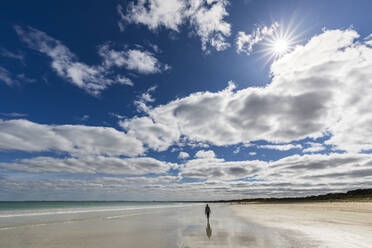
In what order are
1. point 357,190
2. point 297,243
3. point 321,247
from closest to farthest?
1. point 321,247
2. point 297,243
3. point 357,190

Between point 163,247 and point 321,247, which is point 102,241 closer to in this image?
point 163,247

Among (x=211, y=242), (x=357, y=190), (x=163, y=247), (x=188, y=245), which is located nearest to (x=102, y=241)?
(x=163, y=247)

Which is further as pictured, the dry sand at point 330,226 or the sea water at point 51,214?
the sea water at point 51,214

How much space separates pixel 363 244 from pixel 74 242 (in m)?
17.4

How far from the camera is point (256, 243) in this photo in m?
14.4

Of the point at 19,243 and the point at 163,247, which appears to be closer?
the point at 163,247

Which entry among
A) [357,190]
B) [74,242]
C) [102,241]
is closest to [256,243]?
[102,241]

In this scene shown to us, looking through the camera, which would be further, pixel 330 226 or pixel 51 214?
pixel 51 214

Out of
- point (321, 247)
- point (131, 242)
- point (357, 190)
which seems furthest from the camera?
point (357, 190)

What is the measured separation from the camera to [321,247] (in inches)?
509

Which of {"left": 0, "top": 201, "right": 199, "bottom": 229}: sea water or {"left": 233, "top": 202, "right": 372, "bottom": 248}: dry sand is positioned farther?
{"left": 0, "top": 201, "right": 199, "bottom": 229}: sea water

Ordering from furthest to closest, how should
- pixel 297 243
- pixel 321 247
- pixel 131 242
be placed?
1. pixel 131 242
2. pixel 297 243
3. pixel 321 247

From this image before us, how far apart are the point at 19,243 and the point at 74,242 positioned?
336cm

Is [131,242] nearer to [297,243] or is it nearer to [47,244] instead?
[47,244]
